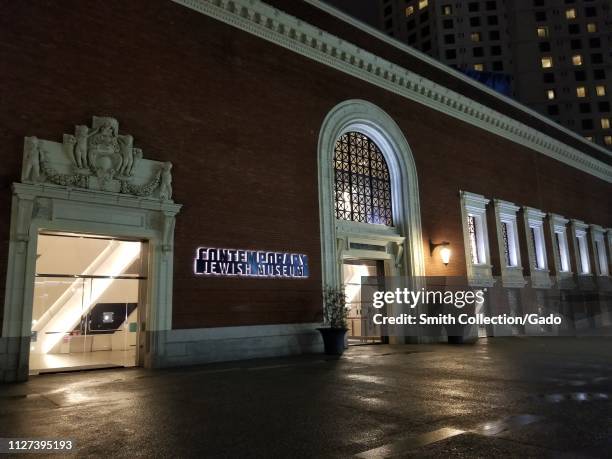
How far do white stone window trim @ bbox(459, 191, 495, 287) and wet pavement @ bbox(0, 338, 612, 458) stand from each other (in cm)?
1011

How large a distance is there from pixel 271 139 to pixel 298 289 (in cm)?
475

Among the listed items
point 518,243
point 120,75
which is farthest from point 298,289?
point 518,243

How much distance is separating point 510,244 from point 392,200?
8.51 metres

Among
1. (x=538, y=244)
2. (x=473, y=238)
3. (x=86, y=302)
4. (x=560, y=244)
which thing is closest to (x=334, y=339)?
(x=86, y=302)

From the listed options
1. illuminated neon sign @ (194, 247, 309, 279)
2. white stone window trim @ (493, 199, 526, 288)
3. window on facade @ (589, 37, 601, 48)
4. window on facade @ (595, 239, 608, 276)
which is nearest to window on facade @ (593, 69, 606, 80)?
window on facade @ (589, 37, 601, 48)

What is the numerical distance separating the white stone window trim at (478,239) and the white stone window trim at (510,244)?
914 millimetres

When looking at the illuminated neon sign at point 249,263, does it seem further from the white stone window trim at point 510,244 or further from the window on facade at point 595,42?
the window on facade at point 595,42

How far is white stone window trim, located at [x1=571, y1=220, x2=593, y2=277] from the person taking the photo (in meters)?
28.1

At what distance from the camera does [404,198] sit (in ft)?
62.4

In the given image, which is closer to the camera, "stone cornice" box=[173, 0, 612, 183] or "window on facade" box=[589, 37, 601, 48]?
"stone cornice" box=[173, 0, 612, 183]

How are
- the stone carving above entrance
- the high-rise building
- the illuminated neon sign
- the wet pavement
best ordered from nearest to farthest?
1. the wet pavement
2. the stone carving above entrance
3. the illuminated neon sign
4. the high-rise building

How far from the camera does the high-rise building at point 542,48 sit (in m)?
64.9

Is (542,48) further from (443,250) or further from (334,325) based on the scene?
(334,325)
